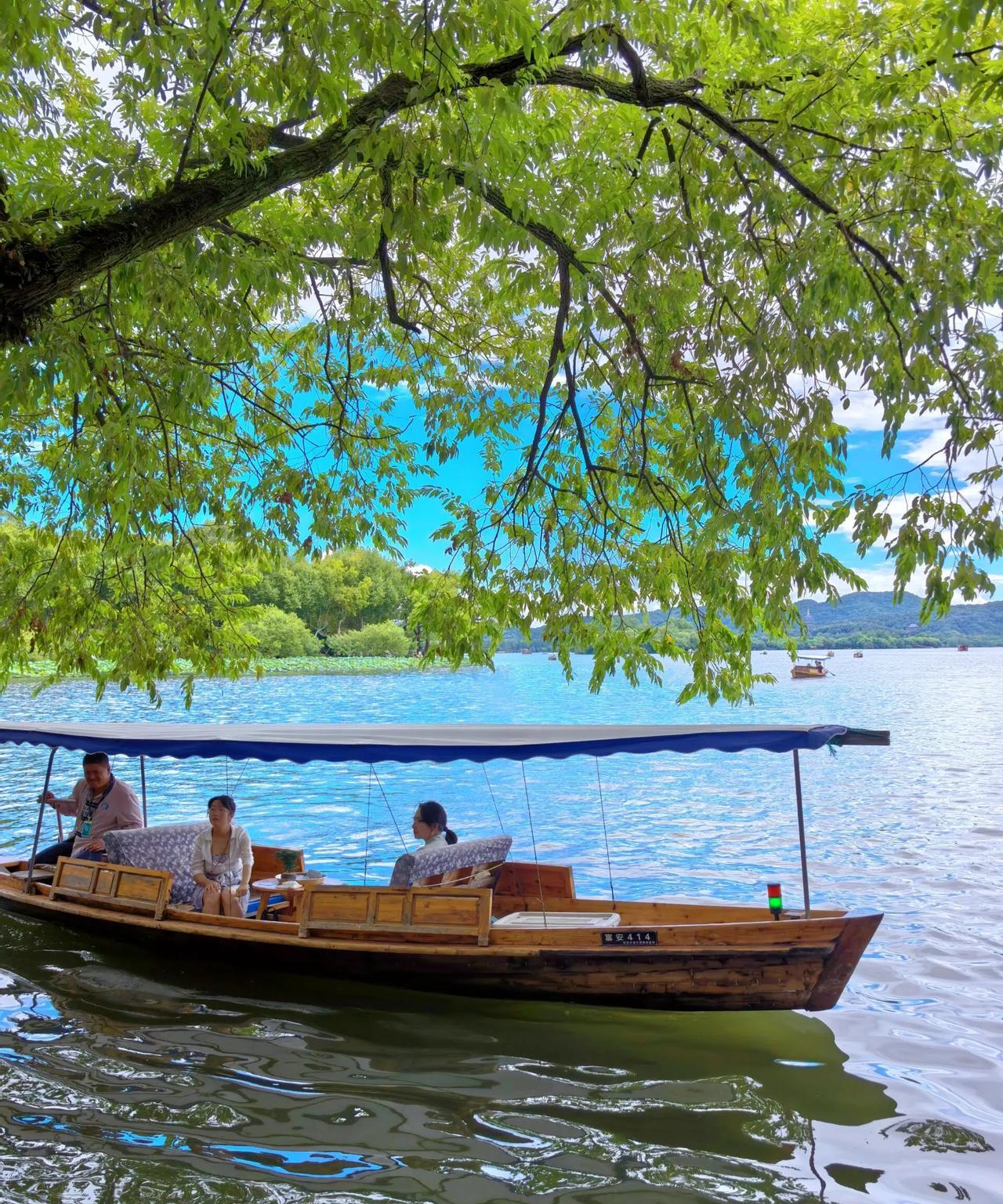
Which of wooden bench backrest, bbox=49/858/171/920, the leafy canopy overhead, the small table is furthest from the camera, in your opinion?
wooden bench backrest, bbox=49/858/171/920

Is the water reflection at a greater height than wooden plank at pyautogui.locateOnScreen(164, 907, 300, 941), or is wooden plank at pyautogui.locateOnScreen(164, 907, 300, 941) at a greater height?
wooden plank at pyautogui.locateOnScreen(164, 907, 300, 941)

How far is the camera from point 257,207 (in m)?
7.18

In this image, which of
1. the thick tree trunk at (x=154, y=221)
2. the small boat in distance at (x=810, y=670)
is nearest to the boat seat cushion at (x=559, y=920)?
the thick tree trunk at (x=154, y=221)

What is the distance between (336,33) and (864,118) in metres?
3.18

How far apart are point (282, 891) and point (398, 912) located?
157 cm

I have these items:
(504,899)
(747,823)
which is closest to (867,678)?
(747,823)

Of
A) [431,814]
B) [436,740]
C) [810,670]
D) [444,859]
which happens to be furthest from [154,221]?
[810,670]

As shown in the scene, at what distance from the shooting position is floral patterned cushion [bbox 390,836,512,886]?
788cm

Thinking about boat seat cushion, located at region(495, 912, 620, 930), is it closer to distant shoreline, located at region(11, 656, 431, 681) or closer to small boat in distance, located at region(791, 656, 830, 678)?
distant shoreline, located at region(11, 656, 431, 681)

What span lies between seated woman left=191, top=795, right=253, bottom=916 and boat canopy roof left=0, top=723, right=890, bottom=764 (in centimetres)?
68

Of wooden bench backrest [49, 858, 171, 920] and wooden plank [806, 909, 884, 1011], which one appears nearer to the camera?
wooden plank [806, 909, 884, 1011]

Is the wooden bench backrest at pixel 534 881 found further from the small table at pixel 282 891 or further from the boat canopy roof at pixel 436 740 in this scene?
the small table at pixel 282 891

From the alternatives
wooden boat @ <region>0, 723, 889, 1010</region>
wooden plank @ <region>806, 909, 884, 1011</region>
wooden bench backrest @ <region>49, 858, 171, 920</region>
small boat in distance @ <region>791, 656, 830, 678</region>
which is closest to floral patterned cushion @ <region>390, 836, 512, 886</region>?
wooden boat @ <region>0, 723, 889, 1010</region>

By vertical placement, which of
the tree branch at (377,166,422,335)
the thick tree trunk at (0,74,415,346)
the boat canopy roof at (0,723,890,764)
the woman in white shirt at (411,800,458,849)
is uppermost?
the tree branch at (377,166,422,335)
